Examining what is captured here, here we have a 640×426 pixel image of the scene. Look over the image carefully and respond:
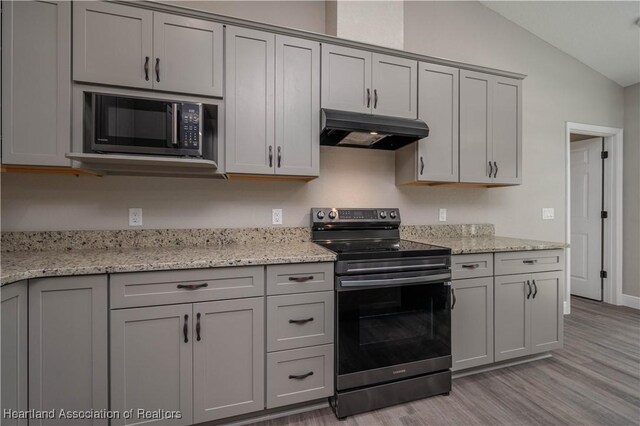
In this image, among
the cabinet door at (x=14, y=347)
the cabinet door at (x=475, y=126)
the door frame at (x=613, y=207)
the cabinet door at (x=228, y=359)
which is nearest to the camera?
the cabinet door at (x=14, y=347)

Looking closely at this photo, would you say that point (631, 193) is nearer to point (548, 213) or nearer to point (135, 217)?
point (548, 213)

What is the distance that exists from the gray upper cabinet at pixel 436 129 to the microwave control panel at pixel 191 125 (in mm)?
1628

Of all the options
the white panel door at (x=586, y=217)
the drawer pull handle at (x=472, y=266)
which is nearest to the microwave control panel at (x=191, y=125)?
the drawer pull handle at (x=472, y=266)

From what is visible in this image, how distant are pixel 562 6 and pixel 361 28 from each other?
2.18 metres

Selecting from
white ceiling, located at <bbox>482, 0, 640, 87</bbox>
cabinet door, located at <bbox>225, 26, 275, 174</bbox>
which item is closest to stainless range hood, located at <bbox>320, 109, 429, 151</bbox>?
cabinet door, located at <bbox>225, 26, 275, 174</bbox>

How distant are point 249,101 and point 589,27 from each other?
140 inches

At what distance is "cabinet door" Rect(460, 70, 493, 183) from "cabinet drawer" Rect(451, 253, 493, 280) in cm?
71

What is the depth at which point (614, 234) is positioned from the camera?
3.64 m

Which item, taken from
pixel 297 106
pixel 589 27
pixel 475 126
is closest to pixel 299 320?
pixel 297 106

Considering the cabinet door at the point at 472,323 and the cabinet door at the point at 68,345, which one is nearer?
the cabinet door at the point at 68,345

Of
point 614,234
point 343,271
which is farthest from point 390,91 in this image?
point 614,234

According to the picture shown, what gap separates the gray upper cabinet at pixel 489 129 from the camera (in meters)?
2.48

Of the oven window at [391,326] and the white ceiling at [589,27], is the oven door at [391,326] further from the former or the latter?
the white ceiling at [589,27]

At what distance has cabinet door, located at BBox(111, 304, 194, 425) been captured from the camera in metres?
1.46
